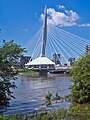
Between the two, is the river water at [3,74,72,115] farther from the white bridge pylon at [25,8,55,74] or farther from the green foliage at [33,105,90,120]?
the white bridge pylon at [25,8,55,74]

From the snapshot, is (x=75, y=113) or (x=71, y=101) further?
(x=71, y=101)

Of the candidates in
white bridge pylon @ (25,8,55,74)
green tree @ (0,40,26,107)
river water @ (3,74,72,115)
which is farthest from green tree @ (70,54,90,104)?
white bridge pylon @ (25,8,55,74)

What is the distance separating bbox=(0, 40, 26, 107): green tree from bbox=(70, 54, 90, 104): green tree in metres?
8.11

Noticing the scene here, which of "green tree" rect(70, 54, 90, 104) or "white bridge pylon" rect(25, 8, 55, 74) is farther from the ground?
"white bridge pylon" rect(25, 8, 55, 74)

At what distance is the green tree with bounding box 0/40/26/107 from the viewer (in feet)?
77.9

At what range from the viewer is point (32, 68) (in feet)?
447

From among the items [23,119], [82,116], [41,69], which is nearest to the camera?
[23,119]

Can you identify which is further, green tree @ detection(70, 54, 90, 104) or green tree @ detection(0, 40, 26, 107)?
green tree @ detection(70, 54, 90, 104)

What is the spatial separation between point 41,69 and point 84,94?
344 feet

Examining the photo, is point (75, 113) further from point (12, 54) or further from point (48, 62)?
point (48, 62)

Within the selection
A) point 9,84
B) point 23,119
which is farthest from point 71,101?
point 23,119

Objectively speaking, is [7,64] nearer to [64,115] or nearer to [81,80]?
[64,115]

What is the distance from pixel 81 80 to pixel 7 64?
9.00 meters

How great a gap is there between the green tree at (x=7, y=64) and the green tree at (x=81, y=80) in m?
8.11
